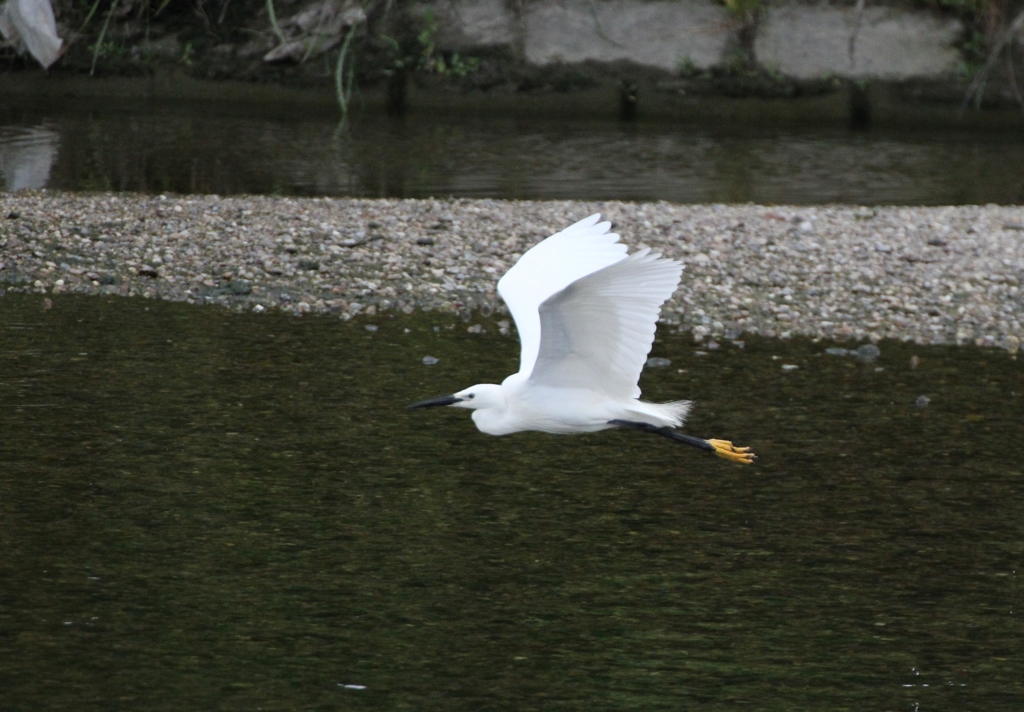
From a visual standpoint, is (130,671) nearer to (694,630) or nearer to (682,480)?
(694,630)

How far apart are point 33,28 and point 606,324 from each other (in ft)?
54.3

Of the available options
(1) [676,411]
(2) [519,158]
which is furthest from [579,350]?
(2) [519,158]

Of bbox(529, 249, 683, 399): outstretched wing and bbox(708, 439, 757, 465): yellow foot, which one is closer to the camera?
bbox(529, 249, 683, 399): outstretched wing

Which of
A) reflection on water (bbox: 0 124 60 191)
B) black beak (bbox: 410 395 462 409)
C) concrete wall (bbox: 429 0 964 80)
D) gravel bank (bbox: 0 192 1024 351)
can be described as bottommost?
gravel bank (bbox: 0 192 1024 351)

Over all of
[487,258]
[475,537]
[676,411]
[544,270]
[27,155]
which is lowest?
[475,537]

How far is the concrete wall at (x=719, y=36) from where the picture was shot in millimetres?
20812

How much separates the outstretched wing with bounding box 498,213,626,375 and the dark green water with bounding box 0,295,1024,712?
95 centimetres

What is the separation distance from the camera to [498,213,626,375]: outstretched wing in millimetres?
6172

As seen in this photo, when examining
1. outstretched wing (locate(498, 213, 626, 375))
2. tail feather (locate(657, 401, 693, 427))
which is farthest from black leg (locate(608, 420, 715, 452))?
outstretched wing (locate(498, 213, 626, 375))

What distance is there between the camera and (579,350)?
612 centimetres

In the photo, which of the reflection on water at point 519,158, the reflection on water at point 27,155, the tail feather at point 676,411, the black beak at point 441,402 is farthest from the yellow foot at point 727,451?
the reflection on water at point 27,155

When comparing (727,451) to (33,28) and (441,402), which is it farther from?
(33,28)

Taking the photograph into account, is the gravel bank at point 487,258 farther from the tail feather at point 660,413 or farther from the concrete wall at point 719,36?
the concrete wall at point 719,36

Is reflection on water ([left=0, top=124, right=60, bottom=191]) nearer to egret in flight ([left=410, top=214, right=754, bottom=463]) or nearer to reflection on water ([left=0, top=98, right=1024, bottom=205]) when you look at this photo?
Answer: reflection on water ([left=0, top=98, right=1024, bottom=205])
